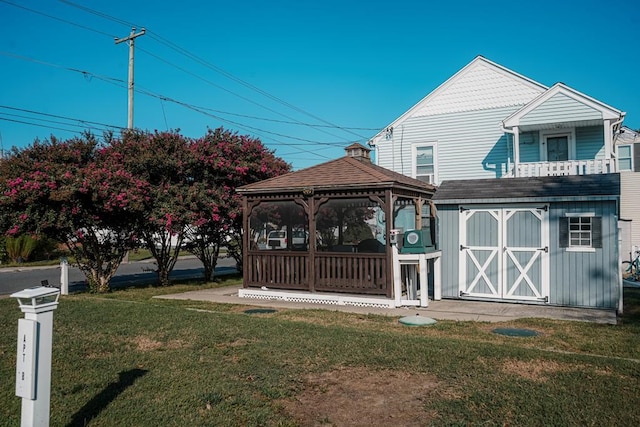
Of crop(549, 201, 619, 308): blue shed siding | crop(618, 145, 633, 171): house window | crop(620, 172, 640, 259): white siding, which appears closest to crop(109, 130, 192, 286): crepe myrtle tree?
crop(549, 201, 619, 308): blue shed siding

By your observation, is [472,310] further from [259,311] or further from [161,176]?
[161,176]

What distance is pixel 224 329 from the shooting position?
845 cm

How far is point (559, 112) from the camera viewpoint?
1623cm

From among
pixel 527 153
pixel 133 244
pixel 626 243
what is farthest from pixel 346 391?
pixel 626 243

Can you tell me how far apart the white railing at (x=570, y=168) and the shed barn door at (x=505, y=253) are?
16.7 ft

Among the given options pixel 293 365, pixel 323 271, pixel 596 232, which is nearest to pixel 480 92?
pixel 596 232

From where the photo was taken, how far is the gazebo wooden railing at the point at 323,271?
37.8ft

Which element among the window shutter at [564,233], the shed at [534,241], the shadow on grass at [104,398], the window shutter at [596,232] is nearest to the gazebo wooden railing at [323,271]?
the shed at [534,241]

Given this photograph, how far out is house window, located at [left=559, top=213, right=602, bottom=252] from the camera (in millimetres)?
10602

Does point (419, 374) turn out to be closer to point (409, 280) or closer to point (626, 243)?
point (409, 280)

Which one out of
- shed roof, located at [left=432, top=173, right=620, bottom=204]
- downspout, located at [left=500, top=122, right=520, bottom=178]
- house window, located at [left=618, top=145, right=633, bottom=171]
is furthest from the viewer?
house window, located at [left=618, top=145, right=633, bottom=171]

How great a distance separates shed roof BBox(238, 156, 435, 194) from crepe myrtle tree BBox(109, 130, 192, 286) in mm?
2080

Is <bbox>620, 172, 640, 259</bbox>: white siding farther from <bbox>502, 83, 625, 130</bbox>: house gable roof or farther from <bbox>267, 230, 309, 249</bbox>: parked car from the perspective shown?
<bbox>267, 230, 309, 249</bbox>: parked car

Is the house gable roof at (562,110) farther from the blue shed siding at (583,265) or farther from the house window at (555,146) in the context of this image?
the blue shed siding at (583,265)
